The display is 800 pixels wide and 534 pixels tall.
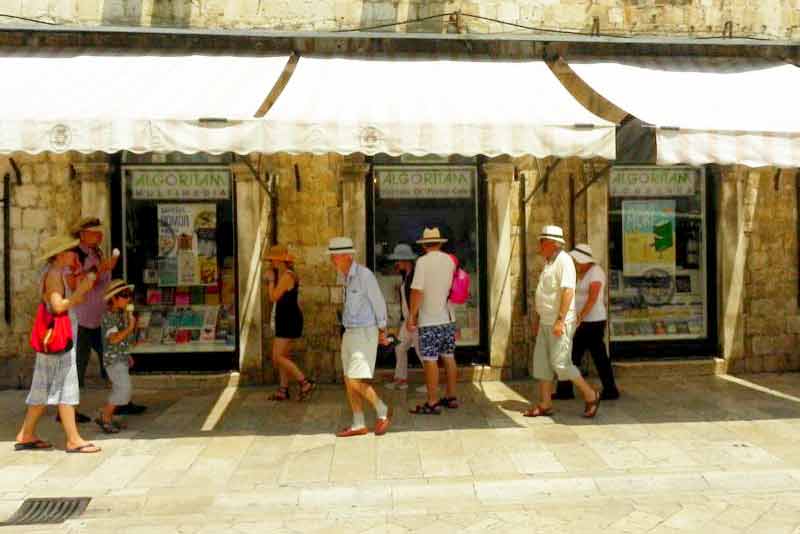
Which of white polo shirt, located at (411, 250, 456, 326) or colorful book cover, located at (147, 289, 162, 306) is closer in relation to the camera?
white polo shirt, located at (411, 250, 456, 326)

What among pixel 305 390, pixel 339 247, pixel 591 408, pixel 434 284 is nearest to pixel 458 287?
pixel 434 284

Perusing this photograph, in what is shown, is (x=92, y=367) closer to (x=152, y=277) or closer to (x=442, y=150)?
(x=152, y=277)

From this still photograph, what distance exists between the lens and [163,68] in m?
8.39

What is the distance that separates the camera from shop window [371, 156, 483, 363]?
962cm

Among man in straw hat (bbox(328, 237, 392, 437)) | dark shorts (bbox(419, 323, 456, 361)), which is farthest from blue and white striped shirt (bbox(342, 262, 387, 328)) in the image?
dark shorts (bbox(419, 323, 456, 361))

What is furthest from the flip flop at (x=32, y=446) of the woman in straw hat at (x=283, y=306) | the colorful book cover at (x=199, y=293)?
the colorful book cover at (x=199, y=293)

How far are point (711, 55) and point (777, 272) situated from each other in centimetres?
286

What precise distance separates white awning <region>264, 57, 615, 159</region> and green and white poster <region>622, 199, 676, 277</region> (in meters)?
2.59

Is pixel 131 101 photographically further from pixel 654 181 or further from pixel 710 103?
pixel 654 181

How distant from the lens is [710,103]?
8.02 m

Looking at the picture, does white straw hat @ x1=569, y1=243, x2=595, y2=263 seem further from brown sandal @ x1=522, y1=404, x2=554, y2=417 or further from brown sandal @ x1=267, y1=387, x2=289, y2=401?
brown sandal @ x1=267, y1=387, x2=289, y2=401

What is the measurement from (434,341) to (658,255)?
405cm

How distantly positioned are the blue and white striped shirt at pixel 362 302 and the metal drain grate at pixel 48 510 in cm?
252

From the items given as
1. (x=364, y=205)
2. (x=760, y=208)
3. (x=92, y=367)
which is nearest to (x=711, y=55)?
(x=760, y=208)
